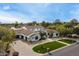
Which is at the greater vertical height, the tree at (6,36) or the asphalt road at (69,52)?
the tree at (6,36)

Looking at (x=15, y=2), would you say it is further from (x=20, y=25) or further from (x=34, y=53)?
(x=34, y=53)

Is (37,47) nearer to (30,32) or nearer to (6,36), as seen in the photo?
(30,32)

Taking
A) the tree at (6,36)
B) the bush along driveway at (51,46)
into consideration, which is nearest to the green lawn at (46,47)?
the bush along driveway at (51,46)

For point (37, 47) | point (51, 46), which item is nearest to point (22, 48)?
point (37, 47)

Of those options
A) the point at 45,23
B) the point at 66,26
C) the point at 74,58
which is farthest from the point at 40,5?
the point at 74,58

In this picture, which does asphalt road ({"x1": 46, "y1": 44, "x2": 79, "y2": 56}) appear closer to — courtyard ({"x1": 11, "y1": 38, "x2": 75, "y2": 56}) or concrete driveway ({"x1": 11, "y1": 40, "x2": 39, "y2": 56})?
courtyard ({"x1": 11, "y1": 38, "x2": 75, "y2": 56})

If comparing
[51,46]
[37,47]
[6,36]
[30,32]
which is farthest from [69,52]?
[6,36]

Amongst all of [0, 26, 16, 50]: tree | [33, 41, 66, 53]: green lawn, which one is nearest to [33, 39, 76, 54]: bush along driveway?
[33, 41, 66, 53]: green lawn

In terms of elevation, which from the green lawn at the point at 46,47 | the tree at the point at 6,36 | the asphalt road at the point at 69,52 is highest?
the tree at the point at 6,36

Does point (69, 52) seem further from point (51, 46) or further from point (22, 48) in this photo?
point (22, 48)

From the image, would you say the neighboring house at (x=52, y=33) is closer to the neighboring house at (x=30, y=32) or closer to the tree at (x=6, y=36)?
the neighboring house at (x=30, y=32)

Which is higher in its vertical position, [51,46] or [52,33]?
Result: [52,33]
